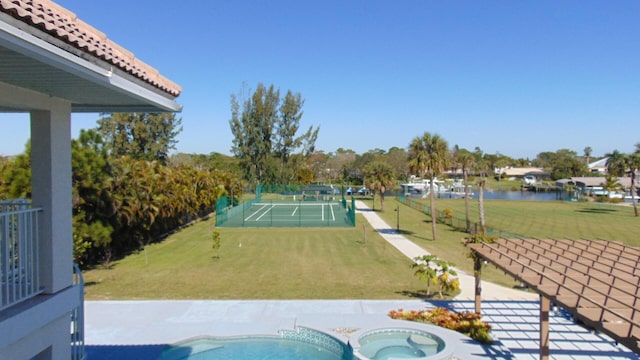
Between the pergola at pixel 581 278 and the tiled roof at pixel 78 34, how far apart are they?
23.1 ft

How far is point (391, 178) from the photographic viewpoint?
48500mm

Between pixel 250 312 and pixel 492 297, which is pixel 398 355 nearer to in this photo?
pixel 250 312

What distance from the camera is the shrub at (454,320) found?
12.7 m

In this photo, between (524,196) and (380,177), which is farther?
(524,196)

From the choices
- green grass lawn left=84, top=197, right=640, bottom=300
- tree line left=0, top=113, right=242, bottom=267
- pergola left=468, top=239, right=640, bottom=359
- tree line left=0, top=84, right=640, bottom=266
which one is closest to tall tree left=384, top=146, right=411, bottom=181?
tree line left=0, top=84, right=640, bottom=266

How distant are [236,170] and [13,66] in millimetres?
71692

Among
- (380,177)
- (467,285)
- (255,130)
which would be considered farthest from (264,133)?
(467,285)

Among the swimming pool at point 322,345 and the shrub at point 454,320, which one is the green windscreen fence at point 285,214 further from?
the swimming pool at point 322,345

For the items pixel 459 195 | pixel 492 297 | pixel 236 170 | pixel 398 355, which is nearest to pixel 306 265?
pixel 492 297

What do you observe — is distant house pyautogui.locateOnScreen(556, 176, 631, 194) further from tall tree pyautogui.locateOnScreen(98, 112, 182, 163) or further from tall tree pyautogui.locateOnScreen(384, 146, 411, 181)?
tall tree pyautogui.locateOnScreen(98, 112, 182, 163)

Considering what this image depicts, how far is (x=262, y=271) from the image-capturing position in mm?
21188

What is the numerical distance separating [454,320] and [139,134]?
56.4 m

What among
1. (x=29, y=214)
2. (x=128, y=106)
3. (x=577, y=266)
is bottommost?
(x=577, y=266)

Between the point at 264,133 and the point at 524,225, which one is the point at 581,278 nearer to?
the point at 524,225
